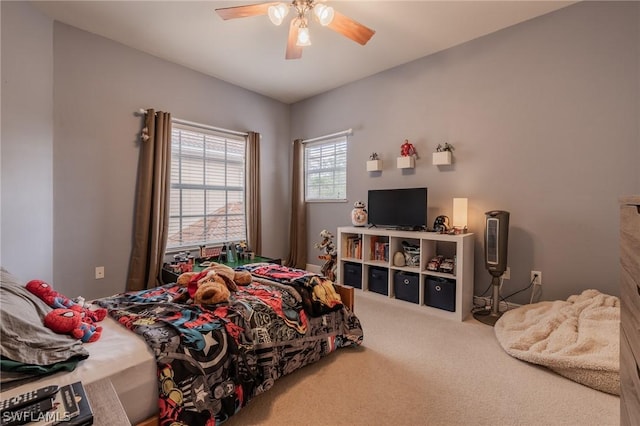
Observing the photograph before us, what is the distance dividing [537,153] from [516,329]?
63.5 inches

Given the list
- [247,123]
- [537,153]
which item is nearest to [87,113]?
[247,123]

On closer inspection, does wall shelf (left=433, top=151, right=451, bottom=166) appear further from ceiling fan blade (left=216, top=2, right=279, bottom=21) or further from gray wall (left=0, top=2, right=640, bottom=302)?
ceiling fan blade (left=216, top=2, right=279, bottom=21)

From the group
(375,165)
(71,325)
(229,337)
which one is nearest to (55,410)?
(71,325)

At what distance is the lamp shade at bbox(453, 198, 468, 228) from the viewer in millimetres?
2967

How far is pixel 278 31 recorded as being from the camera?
2906mm

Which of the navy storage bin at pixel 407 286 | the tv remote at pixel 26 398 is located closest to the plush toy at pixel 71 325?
the tv remote at pixel 26 398

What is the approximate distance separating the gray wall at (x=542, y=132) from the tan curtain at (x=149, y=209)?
9.34ft

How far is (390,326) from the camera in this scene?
106 inches

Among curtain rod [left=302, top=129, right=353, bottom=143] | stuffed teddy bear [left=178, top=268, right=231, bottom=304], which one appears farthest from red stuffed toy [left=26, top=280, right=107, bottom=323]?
curtain rod [left=302, top=129, right=353, bottom=143]

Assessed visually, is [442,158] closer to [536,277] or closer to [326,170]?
[536,277]

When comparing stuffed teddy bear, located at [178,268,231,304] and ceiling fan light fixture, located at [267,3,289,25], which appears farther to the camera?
ceiling fan light fixture, located at [267,3,289,25]

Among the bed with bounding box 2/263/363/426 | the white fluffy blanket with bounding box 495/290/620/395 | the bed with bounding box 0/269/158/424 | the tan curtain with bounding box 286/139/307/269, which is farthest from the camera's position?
the tan curtain with bounding box 286/139/307/269

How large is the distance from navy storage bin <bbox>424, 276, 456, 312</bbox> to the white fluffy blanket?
422mm

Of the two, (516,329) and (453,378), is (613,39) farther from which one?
(453,378)
